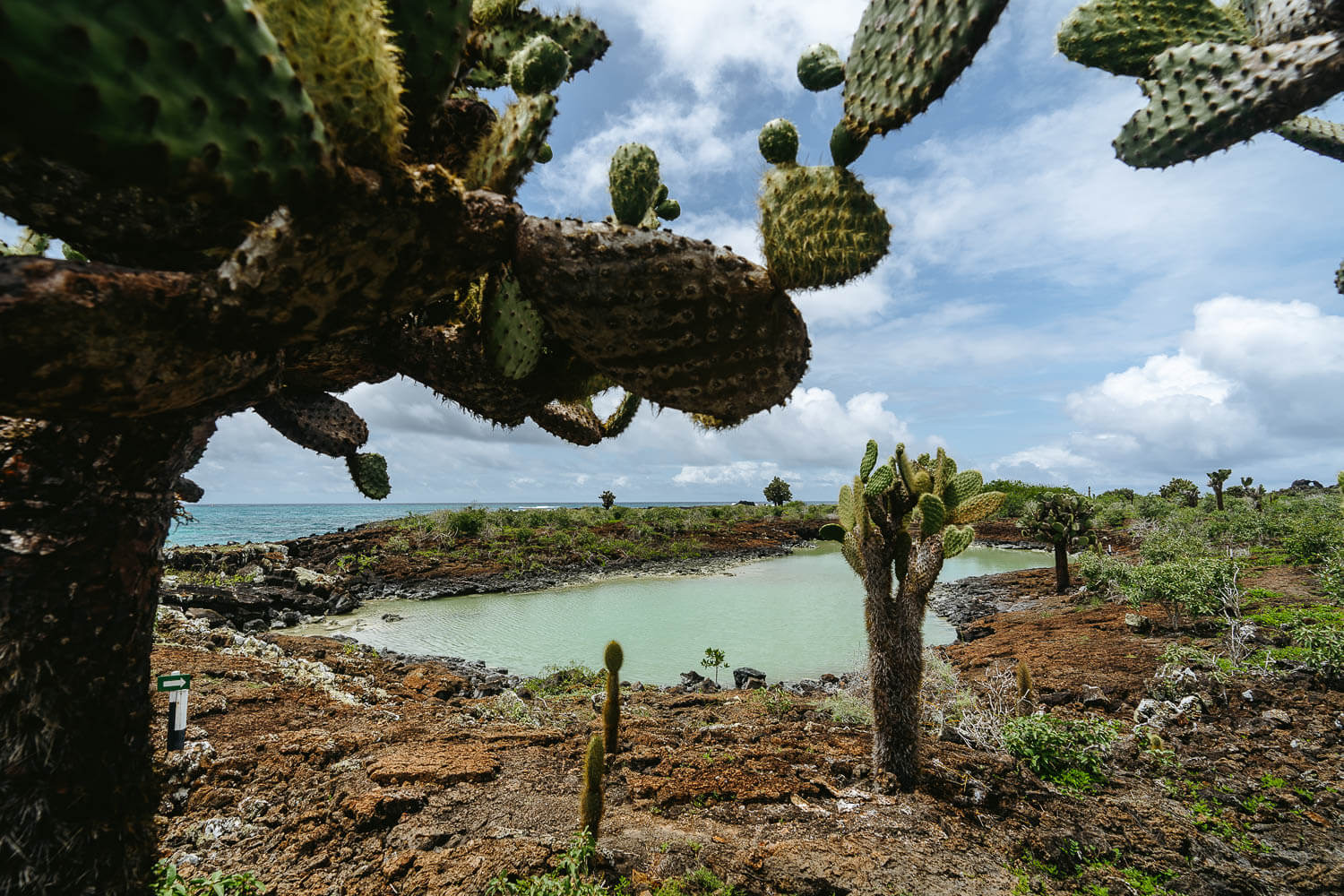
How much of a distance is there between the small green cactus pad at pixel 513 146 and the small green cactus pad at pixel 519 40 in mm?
851

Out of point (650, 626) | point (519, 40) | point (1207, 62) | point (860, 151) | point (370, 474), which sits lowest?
point (650, 626)

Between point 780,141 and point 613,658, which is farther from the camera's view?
point 613,658

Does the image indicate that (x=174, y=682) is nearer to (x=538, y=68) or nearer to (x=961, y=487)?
(x=538, y=68)

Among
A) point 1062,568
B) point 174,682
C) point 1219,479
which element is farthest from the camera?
point 1219,479

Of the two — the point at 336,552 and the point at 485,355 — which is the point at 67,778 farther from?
the point at 336,552

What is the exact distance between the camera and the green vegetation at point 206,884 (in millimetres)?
2332

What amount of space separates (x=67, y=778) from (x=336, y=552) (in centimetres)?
1733

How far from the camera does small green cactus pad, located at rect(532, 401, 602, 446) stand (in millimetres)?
3994

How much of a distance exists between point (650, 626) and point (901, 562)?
8.17 m

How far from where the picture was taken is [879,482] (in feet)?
12.4

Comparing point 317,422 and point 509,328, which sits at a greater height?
point 509,328

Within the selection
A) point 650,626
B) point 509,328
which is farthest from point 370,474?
point 650,626

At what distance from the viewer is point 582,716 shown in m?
5.20

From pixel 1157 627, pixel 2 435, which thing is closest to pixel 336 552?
pixel 2 435
